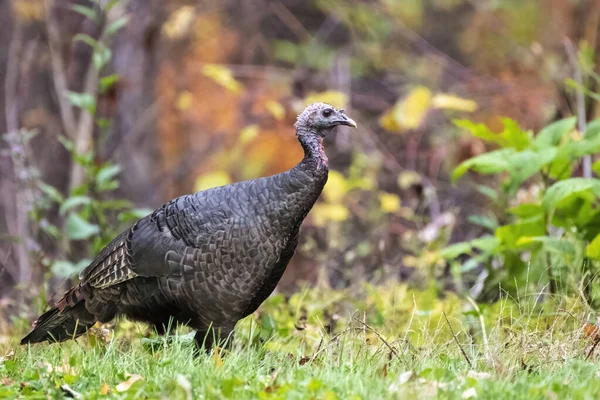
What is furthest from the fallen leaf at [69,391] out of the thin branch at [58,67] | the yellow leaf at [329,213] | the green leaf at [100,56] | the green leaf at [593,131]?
the thin branch at [58,67]

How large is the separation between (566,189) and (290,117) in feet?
21.1

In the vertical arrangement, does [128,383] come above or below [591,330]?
above

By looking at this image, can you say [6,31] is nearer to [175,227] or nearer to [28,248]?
[28,248]

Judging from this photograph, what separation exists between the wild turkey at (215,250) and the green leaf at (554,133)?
4.97 feet

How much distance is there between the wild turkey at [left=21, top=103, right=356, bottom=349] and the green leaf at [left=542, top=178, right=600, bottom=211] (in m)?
1.33

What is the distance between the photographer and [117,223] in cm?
709

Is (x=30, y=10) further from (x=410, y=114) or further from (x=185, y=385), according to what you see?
(x=185, y=385)

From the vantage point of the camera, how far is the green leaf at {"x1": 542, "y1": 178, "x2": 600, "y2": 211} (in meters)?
4.93

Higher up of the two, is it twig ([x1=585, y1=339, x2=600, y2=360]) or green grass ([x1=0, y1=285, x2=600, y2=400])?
green grass ([x1=0, y1=285, x2=600, y2=400])

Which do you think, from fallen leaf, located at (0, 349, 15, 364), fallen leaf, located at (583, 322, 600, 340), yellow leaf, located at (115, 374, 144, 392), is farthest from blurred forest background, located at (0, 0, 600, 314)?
yellow leaf, located at (115, 374, 144, 392)

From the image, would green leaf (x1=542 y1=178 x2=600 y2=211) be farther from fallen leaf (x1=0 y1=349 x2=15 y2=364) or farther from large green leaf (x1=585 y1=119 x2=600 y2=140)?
fallen leaf (x1=0 y1=349 x2=15 y2=364)

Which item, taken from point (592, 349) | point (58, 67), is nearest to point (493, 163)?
point (592, 349)

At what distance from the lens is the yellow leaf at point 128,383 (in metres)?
3.68

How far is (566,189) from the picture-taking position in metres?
4.98
